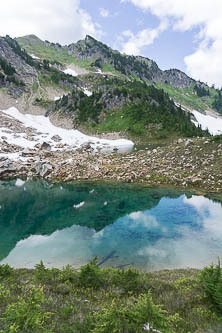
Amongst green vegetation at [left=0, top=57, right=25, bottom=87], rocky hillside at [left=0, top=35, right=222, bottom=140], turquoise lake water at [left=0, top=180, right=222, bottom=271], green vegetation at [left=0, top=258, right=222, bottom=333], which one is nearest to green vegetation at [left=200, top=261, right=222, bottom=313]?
green vegetation at [left=0, top=258, right=222, bottom=333]

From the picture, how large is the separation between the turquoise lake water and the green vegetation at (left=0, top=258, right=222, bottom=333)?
2.60m

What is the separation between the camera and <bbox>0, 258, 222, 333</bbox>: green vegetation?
197 inches

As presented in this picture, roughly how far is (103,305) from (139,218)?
42.8 feet

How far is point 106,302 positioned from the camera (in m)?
6.83

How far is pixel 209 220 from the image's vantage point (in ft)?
57.5

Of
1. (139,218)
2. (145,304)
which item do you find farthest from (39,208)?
(145,304)

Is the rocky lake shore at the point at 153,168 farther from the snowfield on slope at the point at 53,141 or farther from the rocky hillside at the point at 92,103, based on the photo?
the rocky hillside at the point at 92,103

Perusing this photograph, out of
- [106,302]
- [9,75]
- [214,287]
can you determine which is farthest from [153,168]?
[9,75]

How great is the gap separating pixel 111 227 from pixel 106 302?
418 inches

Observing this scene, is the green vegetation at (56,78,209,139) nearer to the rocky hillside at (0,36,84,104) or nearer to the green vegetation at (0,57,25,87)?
the rocky hillside at (0,36,84,104)

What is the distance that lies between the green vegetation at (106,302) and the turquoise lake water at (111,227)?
8.54 ft

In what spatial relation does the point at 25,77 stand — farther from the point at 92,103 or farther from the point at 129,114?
the point at 129,114

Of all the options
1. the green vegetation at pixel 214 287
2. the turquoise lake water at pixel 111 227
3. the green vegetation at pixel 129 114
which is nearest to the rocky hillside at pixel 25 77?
the green vegetation at pixel 129 114

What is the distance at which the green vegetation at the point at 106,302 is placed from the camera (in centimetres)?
502
